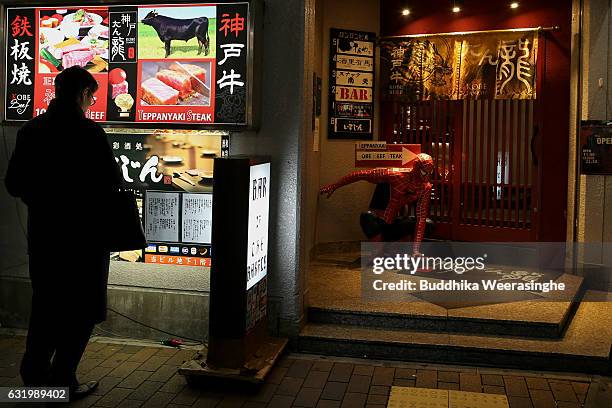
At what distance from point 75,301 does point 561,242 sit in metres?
→ 6.09

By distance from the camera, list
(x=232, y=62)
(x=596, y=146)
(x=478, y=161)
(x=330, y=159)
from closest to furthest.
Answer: (x=232, y=62) < (x=596, y=146) < (x=478, y=161) < (x=330, y=159)

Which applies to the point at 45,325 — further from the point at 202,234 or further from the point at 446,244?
the point at 446,244

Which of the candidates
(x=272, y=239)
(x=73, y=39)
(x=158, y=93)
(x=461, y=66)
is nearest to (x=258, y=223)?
(x=272, y=239)

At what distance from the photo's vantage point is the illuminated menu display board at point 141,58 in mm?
6242

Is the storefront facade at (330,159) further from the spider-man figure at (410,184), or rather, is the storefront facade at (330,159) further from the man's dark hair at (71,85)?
the man's dark hair at (71,85)

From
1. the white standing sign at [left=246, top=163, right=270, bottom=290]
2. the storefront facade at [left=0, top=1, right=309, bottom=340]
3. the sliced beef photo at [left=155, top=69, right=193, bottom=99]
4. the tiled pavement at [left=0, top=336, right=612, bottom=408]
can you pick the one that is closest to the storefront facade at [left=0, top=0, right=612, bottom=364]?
the storefront facade at [left=0, top=1, right=309, bottom=340]

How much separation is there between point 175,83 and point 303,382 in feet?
9.64

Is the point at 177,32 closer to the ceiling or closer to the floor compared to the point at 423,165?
closer to the ceiling

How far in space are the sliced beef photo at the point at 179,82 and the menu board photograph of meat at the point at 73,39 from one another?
649 millimetres

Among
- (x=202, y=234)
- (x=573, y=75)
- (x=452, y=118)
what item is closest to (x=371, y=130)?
(x=452, y=118)

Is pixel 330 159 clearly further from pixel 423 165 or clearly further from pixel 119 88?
pixel 119 88

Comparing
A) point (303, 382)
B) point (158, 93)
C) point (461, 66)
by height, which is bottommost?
point (303, 382)

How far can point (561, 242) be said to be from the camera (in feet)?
28.2

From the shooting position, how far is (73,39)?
258 inches
